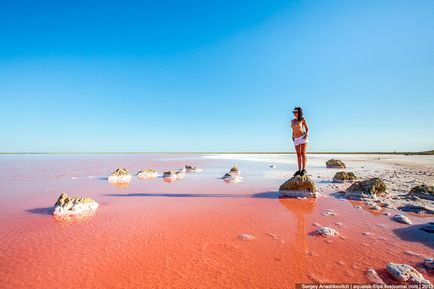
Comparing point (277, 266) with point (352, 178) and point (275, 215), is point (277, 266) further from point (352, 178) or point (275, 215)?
point (352, 178)

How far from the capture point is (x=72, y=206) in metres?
6.21

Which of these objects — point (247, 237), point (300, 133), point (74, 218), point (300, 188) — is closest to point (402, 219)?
point (300, 188)

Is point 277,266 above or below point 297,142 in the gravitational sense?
below

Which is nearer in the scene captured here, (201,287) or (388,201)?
(201,287)

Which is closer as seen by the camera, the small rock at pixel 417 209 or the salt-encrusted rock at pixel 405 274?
the salt-encrusted rock at pixel 405 274

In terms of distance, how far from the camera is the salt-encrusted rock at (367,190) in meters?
7.65

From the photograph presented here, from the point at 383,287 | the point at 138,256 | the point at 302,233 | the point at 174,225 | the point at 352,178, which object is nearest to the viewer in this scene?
the point at 383,287

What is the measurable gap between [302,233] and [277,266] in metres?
1.56

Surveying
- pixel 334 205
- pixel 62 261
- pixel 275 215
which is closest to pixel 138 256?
pixel 62 261

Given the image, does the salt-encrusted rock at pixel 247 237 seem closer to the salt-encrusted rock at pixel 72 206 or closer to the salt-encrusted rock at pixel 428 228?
the salt-encrusted rock at pixel 428 228

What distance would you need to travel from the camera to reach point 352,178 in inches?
460

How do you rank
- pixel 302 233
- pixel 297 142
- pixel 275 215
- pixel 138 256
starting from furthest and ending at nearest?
pixel 297 142 → pixel 275 215 → pixel 302 233 → pixel 138 256

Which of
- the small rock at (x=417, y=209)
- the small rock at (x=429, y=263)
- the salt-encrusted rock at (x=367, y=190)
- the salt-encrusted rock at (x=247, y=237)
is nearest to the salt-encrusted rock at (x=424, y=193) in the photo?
the salt-encrusted rock at (x=367, y=190)

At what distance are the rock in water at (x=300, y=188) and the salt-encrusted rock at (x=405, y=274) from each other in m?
4.97
